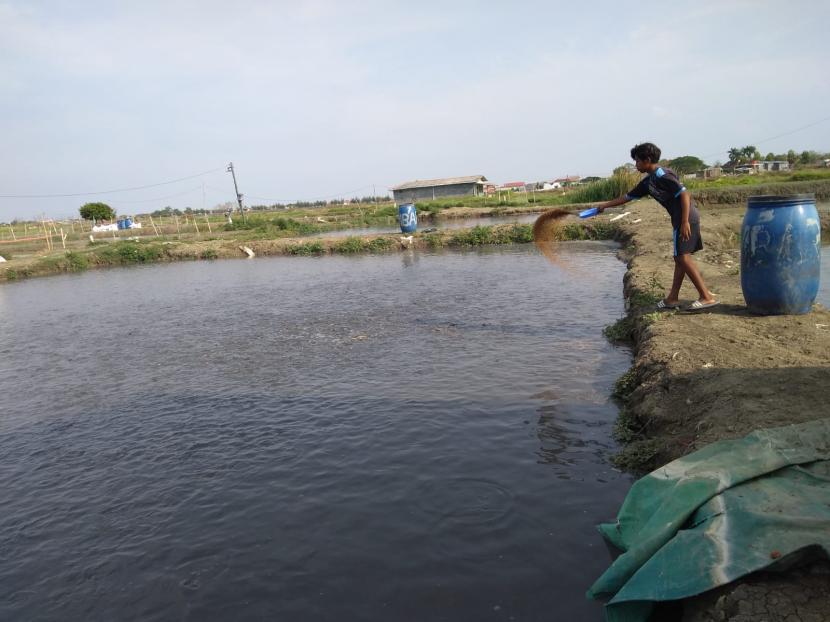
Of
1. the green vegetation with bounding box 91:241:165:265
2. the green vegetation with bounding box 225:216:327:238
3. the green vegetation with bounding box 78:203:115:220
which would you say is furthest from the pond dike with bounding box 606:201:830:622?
the green vegetation with bounding box 78:203:115:220

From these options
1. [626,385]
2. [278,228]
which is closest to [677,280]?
[626,385]

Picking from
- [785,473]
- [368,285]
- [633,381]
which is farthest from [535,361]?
[368,285]

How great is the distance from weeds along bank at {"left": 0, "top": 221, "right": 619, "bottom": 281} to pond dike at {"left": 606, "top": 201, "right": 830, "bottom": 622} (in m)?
16.0

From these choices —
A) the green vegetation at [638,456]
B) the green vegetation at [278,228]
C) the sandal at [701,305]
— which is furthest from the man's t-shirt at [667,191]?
the green vegetation at [278,228]

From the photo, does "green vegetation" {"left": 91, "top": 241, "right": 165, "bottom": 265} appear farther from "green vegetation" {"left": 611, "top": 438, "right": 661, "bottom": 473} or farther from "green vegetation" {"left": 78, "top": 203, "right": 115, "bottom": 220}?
"green vegetation" {"left": 78, "top": 203, "right": 115, "bottom": 220}

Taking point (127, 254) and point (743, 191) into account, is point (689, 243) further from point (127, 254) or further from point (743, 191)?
point (127, 254)

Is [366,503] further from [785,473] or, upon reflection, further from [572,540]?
[785,473]

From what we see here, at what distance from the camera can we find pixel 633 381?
6.14 meters

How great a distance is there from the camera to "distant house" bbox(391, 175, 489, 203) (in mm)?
67312

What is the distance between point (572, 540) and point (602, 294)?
343 inches

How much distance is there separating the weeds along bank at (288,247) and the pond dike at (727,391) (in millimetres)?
15996

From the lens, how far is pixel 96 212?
6538cm

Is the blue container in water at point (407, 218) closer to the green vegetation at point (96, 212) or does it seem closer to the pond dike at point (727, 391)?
the pond dike at point (727, 391)

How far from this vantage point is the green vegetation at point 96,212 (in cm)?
6525
